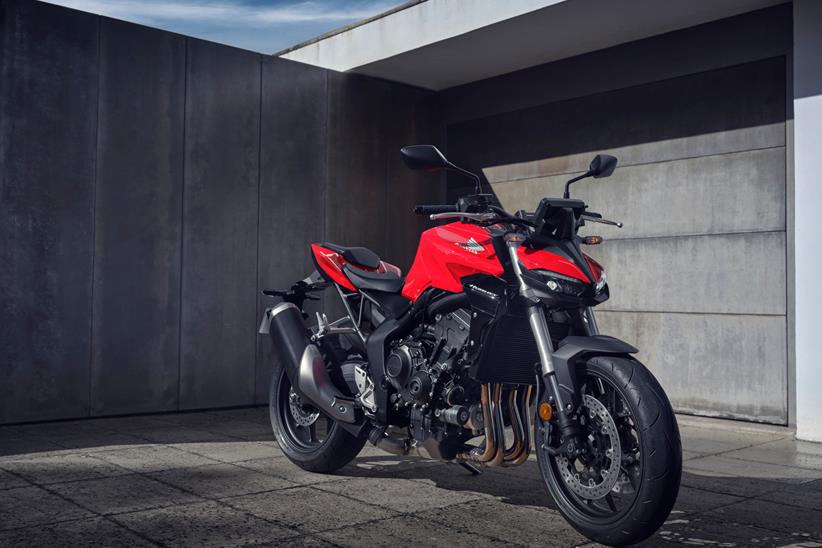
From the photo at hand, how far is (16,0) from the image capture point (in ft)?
21.3

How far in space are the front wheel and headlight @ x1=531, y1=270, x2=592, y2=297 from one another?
303mm

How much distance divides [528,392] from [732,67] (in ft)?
15.3

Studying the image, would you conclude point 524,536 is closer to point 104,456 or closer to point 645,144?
point 104,456

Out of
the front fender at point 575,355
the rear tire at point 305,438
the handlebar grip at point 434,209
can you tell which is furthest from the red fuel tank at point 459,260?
the rear tire at point 305,438

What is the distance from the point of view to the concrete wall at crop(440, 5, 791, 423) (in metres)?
6.76

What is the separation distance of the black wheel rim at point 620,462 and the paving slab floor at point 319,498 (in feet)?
0.56

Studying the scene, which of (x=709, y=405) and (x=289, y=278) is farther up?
(x=289, y=278)

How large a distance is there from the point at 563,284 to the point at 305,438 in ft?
7.13

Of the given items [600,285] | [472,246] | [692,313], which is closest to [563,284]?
[600,285]

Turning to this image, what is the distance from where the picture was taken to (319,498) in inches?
157

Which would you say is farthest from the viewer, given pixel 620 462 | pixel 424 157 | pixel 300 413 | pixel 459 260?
pixel 300 413

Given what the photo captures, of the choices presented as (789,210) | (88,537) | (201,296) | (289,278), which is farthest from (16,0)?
(789,210)

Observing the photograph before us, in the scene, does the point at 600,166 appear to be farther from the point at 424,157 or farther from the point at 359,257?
the point at 359,257

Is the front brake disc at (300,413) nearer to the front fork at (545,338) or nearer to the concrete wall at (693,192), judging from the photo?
the front fork at (545,338)
